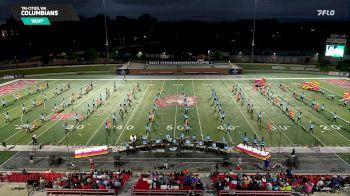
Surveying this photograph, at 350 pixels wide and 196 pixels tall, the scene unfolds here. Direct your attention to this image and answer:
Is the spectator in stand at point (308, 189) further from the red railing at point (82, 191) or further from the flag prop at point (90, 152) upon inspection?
the flag prop at point (90, 152)

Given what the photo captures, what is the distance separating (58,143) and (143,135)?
6.50m

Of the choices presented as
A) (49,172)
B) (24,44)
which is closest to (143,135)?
(49,172)

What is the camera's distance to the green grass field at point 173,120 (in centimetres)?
2502

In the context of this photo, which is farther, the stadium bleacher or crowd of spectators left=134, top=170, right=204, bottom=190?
crowd of spectators left=134, top=170, right=204, bottom=190

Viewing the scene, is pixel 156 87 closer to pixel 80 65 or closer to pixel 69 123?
pixel 69 123

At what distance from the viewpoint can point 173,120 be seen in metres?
29.1

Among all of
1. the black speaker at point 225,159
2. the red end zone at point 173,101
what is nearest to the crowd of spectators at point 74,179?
the black speaker at point 225,159

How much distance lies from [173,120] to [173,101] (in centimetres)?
715

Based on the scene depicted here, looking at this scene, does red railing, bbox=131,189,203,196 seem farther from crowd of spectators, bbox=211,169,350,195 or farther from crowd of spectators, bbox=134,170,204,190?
crowd of spectators, bbox=211,169,350,195

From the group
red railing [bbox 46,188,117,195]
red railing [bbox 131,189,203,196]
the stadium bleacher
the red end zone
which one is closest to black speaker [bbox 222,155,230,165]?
the stadium bleacher

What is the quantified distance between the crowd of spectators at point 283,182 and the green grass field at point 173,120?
20.8ft

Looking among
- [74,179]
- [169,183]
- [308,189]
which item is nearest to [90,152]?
[74,179]

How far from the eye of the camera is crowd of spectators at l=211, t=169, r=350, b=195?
1571 centimetres

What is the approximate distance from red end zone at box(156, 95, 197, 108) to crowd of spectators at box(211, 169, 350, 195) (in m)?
17.2
